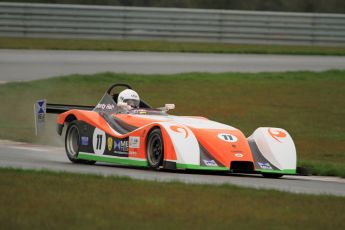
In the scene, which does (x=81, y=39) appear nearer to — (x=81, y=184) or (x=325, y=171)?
(x=325, y=171)

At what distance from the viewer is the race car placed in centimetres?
1351

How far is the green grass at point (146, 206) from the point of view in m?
8.84

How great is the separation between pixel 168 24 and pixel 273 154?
2301cm

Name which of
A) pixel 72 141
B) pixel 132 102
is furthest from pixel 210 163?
pixel 72 141

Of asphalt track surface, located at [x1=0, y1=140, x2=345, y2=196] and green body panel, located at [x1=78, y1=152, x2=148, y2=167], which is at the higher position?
green body panel, located at [x1=78, y1=152, x2=148, y2=167]

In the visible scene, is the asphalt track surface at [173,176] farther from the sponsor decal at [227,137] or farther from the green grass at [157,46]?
the green grass at [157,46]

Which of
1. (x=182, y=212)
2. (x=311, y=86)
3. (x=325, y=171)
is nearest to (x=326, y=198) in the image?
(x=182, y=212)

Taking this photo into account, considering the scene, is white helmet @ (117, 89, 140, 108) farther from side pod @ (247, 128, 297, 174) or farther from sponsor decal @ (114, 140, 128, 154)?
side pod @ (247, 128, 297, 174)

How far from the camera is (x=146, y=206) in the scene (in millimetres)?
9859

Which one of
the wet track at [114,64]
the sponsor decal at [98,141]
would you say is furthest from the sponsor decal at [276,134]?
the wet track at [114,64]

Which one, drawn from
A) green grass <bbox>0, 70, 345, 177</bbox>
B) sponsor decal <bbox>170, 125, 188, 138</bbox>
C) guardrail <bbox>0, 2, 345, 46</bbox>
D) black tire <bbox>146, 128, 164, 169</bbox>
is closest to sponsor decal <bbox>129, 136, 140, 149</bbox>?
black tire <bbox>146, 128, 164, 169</bbox>

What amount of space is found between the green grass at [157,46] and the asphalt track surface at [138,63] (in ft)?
3.62

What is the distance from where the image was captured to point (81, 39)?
3684cm

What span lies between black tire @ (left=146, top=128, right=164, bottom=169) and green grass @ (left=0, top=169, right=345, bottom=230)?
180 cm
